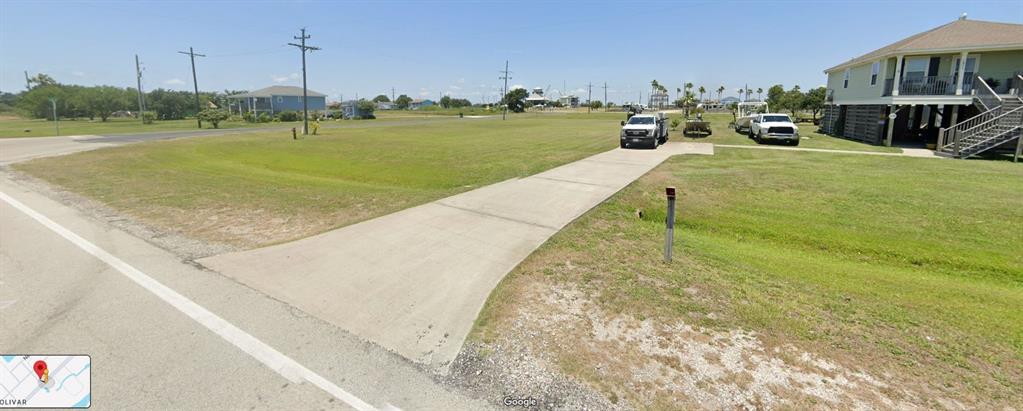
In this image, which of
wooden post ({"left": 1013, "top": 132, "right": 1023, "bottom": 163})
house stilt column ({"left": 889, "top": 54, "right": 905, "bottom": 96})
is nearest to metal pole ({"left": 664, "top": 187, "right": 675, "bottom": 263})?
wooden post ({"left": 1013, "top": 132, "right": 1023, "bottom": 163})

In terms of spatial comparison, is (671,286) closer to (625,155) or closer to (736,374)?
(736,374)

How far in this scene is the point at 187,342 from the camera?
12.0ft

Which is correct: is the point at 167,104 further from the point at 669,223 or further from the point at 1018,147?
the point at 1018,147

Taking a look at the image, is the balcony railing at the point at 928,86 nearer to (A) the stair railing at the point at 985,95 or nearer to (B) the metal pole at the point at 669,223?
(A) the stair railing at the point at 985,95

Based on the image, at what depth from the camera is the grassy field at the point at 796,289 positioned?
334cm

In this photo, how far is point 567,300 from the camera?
14.9 ft

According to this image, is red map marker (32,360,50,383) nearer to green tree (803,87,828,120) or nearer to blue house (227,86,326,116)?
green tree (803,87,828,120)

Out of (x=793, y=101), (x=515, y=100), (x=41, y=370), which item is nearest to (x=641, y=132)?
(x=41, y=370)

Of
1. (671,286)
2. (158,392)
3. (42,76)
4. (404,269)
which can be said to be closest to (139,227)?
(404,269)

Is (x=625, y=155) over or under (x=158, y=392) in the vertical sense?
over

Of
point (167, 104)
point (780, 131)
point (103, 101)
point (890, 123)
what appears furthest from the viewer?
point (167, 104)

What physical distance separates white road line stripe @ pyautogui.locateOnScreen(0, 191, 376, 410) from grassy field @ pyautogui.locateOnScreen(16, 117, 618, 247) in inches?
58.4

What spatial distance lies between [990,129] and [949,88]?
4.32m

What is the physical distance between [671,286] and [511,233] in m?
2.73
